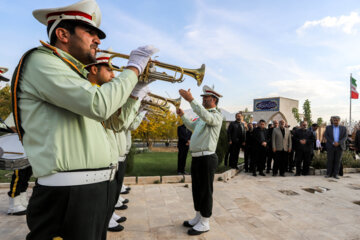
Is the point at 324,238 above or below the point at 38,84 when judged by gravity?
below

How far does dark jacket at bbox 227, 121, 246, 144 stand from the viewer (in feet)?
28.2

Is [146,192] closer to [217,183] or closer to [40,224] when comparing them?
[217,183]

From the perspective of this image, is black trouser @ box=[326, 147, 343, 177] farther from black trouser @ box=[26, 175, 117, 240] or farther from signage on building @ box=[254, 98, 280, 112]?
signage on building @ box=[254, 98, 280, 112]

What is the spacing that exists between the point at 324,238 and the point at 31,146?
150 inches

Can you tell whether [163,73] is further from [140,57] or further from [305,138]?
[305,138]

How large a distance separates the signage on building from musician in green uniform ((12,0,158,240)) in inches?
1504

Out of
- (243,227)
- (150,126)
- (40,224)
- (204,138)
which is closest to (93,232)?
(40,224)

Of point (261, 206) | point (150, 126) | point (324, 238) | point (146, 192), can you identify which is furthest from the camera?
point (150, 126)

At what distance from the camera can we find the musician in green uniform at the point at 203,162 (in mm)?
3301

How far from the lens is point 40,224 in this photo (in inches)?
49.4

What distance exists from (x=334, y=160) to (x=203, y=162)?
6847mm

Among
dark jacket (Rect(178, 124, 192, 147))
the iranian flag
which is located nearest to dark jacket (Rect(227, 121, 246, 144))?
dark jacket (Rect(178, 124, 192, 147))

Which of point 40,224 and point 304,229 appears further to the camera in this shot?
point 304,229

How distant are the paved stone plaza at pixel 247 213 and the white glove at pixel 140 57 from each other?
2.59m
